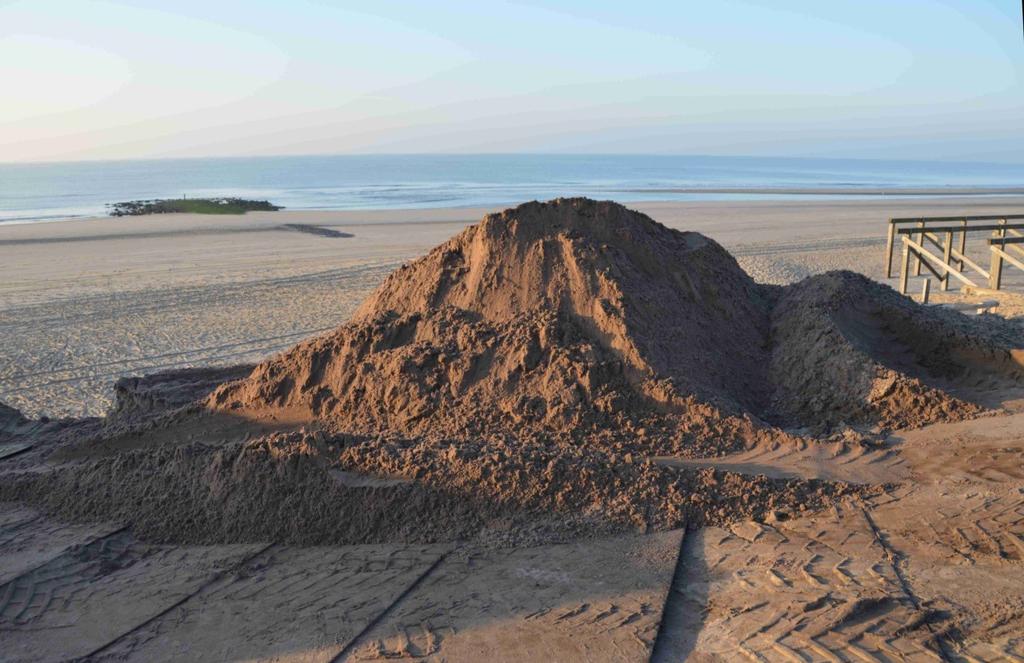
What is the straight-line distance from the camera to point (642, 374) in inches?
269

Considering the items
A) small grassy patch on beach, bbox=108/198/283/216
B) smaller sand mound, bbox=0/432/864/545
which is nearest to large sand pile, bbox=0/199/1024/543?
smaller sand mound, bbox=0/432/864/545

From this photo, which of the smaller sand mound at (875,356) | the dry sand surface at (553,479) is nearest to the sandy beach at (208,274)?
the dry sand surface at (553,479)

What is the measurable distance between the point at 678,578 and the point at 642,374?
7.22 ft

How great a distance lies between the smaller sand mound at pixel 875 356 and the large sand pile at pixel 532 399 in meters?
0.02

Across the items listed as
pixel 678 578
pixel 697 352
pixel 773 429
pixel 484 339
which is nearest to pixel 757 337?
pixel 697 352

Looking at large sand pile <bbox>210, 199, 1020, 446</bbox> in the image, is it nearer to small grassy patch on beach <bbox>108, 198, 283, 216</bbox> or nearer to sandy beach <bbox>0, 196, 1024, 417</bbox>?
sandy beach <bbox>0, 196, 1024, 417</bbox>

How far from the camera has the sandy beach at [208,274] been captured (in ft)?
39.0

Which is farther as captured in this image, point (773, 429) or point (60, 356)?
point (60, 356)

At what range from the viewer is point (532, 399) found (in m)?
6.68

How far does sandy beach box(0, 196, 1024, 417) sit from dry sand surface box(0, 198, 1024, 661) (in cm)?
188

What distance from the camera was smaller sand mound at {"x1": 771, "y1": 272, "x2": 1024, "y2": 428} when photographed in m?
7.27

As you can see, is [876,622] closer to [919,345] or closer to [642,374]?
[642,374]

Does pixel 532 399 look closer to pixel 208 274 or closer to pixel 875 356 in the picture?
pixel 875 356

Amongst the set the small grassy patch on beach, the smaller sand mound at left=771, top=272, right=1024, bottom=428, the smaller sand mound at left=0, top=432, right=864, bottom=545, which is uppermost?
the small grassy patch on beach
